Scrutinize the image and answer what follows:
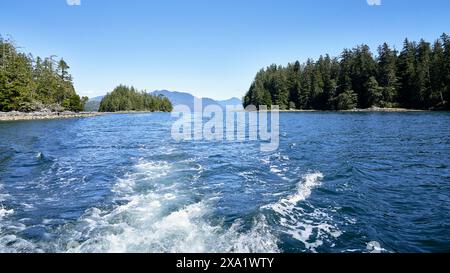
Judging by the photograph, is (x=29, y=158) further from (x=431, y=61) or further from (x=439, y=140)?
(x=431, y=61)

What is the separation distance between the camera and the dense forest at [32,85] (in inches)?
3873

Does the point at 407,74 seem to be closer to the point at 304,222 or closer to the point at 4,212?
the point at 304,222

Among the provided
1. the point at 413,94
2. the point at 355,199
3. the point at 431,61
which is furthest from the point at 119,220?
the point at 431,61

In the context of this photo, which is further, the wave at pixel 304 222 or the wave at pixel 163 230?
the wave at pixel 304 222

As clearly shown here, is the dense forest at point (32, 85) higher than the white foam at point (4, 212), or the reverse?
the dense forest at point (32, 85)

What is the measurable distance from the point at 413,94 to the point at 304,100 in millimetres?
51226

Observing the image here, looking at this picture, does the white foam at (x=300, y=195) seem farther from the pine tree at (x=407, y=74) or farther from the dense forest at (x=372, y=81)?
the pine tree at (x=407, y=74)

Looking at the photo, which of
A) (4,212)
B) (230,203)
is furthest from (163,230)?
(4,212)

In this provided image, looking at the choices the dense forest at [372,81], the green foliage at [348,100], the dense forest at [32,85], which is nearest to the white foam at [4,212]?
the dense forest at [32,85]

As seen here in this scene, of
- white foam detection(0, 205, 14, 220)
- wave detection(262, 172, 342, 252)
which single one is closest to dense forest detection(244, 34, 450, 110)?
wave detection(262, 172, 342, 252)

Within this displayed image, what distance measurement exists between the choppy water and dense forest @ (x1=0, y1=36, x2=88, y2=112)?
85958mm

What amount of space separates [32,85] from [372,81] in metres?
119

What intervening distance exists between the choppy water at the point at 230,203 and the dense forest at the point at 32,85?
3384 inches

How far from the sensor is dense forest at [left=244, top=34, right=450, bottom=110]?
363 ft
